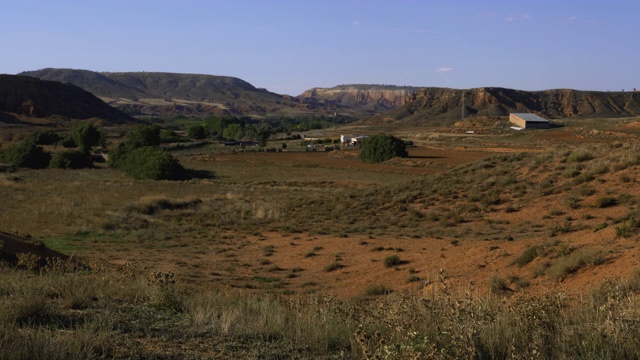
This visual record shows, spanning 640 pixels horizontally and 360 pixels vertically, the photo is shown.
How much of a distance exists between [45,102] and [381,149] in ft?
375

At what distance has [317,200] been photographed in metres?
35.8

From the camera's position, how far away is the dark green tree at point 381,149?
247 feet

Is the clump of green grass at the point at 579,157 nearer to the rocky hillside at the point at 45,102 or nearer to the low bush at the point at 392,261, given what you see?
the low bush at the point at 392,261

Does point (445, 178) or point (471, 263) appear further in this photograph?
point (445, 178)

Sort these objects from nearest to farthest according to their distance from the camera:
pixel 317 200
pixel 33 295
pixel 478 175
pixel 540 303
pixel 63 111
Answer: pixel 540 303
pixel 33 295
pixel 478 175
pixel 317 200
pixel 63 111

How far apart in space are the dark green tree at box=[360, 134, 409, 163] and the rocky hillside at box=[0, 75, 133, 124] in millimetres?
92951

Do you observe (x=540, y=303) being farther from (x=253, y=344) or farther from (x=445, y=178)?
(x=445, y=178)

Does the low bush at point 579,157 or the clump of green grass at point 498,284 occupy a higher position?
the low bush at point 579,157

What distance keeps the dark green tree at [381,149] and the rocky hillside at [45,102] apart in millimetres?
92951

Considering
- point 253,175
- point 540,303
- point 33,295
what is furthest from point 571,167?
point 253,175

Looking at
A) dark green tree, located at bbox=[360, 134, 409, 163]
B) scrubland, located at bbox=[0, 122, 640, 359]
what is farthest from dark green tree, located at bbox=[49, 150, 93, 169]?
dark green tree, located at bbox=[360, 134, 409, 163]

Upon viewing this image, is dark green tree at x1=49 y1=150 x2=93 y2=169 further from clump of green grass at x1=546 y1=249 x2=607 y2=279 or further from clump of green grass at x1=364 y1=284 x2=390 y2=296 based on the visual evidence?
clump of green grass at x1=546 y1=249 x2=607 y2=279

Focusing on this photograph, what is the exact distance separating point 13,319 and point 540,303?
5.08 metres

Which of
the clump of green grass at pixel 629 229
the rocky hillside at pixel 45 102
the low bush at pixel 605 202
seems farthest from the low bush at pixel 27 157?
the clump of green grass at pixel 629 229
